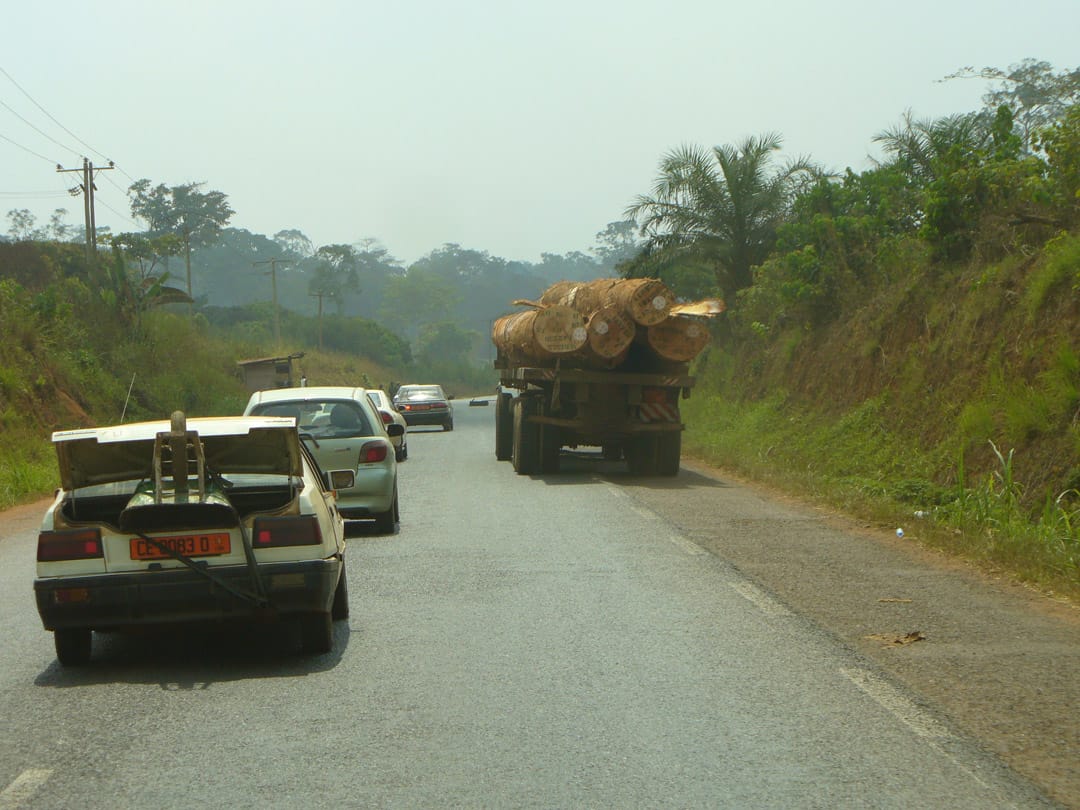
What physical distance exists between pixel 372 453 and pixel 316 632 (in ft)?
18.7

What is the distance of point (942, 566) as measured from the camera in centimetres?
1048

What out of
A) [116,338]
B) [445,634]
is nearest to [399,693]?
[445,634]

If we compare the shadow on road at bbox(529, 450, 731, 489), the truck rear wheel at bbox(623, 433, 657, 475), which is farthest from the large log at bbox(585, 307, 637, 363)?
the shadow on road at bbox(529, 450, 731, 489)

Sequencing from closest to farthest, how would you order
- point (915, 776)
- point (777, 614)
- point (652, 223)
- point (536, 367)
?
point (915, 776), point (777, 614), point (536, 367), point (652, 223)

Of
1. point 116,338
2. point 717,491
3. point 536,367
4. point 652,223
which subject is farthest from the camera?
point 116,338

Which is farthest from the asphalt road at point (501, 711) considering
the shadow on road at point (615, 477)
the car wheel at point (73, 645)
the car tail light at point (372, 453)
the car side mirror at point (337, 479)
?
the shadow on road at point (615, 477)

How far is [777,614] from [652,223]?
24.7 m

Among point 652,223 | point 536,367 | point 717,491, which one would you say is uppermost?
point 652,223

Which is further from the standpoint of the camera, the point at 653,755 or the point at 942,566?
the point at 942,566

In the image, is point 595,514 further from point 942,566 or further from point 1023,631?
point 1023,631

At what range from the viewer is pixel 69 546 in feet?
21.7

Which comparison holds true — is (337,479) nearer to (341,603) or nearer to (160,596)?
(341,603)

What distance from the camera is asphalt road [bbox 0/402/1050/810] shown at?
4.66 metres

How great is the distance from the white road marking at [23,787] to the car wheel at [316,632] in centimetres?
213
